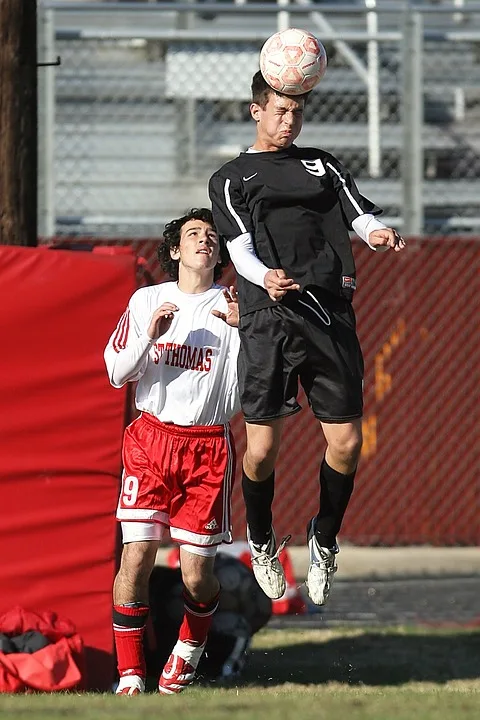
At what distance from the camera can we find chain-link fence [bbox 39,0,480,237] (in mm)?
11188

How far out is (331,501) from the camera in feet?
20.5

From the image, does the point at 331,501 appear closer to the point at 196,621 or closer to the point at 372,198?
the point at 196,621

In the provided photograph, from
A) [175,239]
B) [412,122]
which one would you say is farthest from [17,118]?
[412,122]

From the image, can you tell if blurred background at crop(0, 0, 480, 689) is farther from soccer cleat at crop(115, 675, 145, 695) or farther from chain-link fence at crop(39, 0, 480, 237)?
soccer cleat at crop(115, 675, 145, 695)

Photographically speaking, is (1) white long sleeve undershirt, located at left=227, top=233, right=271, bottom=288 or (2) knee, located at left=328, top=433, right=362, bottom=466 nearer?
(1) white long sleeve undershirt, located at left=227, top=233, right=271, bottom=288

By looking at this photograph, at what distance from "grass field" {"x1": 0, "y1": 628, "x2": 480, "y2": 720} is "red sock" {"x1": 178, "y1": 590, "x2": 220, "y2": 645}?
0.82 ft

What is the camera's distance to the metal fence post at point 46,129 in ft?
35.6

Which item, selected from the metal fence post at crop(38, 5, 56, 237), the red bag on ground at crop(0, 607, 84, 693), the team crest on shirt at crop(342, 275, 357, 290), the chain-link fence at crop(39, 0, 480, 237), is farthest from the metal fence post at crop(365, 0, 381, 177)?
the red bag on ground at crop(0, 607, 84, 693)

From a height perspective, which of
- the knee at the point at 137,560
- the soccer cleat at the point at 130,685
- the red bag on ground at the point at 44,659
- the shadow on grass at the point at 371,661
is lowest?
the shadow on grass at the point at 371,661

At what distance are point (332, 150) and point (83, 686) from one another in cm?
641

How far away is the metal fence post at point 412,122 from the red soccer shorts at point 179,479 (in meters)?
5.07

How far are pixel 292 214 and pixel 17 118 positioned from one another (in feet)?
7.38

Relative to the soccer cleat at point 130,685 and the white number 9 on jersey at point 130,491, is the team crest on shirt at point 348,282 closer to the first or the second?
the white number 9 on jersey at point 130,491

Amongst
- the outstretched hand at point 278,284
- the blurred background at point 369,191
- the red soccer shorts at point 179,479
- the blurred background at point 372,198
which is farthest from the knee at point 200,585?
the blurred background at point 372,198
